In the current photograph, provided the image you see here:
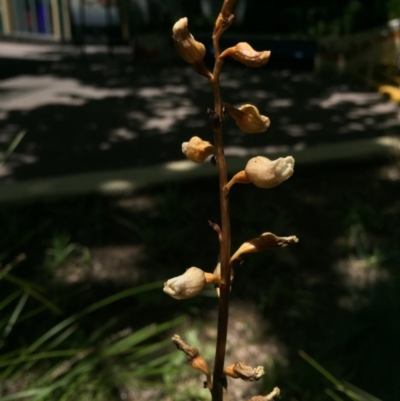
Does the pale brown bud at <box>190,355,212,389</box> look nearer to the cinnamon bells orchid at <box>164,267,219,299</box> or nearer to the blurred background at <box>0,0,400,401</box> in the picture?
the cinnamon bells orchid at <box>164,267,219,299</box>

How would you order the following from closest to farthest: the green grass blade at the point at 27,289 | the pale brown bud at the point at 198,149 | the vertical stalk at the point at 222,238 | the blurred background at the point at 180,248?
the vertical stalk at the point at 222,238 < the pale brown bud at the point at 198,149 < the green grass blade at the point at 27,289 < the blurred background at the point at 180,248

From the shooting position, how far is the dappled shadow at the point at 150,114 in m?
Result: 6.36

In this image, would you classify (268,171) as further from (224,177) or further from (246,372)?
(246,372)

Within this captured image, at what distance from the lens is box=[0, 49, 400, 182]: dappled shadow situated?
636cm

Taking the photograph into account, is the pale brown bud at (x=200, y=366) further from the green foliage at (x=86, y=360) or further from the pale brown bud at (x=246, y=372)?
the green foliage at (x=86, y=360)

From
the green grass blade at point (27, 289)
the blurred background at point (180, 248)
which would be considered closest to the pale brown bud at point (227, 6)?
the blurred background at point (180, 248)

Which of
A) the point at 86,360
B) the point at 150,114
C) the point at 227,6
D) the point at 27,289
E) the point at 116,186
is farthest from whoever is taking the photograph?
the point at 150,114

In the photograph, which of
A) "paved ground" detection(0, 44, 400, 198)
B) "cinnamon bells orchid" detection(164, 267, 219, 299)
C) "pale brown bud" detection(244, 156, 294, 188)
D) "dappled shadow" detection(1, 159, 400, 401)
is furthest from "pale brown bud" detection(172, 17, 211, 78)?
"paved ground" detection(0, 44, 400, 198)

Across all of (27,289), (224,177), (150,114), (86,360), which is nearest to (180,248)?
(86,360)

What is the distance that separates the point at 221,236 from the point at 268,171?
9cm

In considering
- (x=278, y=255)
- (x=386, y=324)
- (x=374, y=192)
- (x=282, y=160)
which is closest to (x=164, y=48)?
(x=374, y=192)

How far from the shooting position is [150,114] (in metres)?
8.45

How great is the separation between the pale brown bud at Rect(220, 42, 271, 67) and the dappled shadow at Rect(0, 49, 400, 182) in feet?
14.3

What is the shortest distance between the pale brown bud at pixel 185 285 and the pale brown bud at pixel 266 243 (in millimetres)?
47
